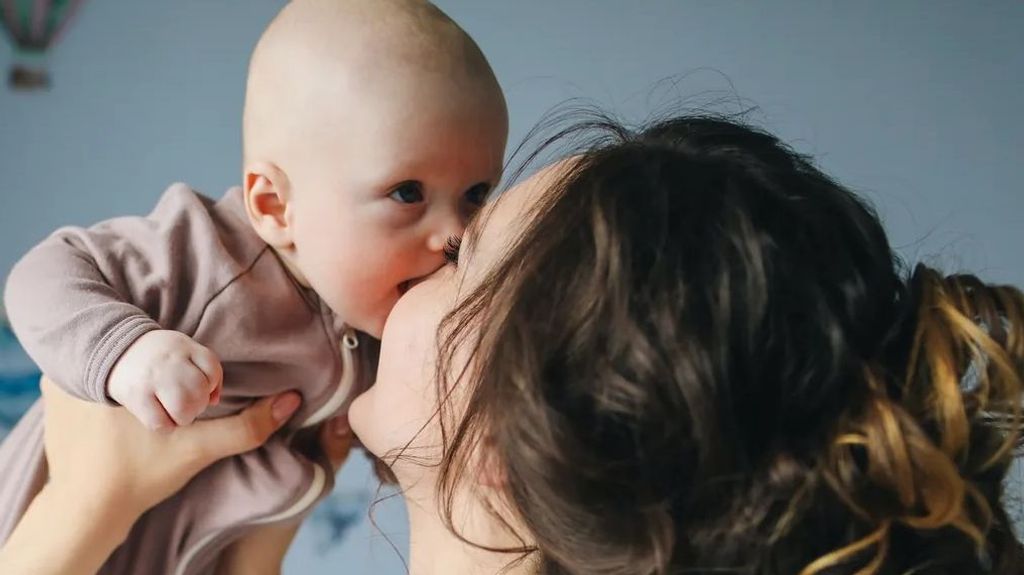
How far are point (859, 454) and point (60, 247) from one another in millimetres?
565

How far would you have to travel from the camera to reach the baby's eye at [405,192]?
710 mm

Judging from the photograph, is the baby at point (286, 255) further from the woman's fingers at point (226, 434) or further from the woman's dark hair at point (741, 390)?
the woman's dark hair at point (741, 390)

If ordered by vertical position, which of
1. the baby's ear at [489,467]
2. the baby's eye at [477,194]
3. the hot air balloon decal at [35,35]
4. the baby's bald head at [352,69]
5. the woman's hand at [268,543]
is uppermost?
the baby's bald head at [352,69]

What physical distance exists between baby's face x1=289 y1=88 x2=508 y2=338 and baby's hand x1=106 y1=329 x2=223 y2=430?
11 cm

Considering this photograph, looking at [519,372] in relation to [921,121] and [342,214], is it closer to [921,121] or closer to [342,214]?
[342,214]

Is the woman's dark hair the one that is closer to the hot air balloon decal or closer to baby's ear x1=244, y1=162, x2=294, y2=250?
baby's ear x1=244, y1=162, x2=294, y2=250

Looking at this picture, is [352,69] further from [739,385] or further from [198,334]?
[739,385]

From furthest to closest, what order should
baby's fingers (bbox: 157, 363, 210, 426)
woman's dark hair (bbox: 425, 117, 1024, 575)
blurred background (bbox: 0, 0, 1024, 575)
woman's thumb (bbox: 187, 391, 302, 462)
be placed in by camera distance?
1. blurred background (bbox: 0, 0, 1024, 575)
2. woman's thumb (bbox: 187, 391, 302, 462)
3. baby's fingers (bbox: 157, 363, 210, 426)
4. woman's dark hair (bbox: 425, 117, 1024, 575)

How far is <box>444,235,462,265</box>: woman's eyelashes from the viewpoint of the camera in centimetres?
70

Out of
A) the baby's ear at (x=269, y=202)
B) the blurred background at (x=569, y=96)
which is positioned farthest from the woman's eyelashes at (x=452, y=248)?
the blurred background at (x=569, y=96)

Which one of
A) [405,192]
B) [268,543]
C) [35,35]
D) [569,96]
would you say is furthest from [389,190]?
[35,35]

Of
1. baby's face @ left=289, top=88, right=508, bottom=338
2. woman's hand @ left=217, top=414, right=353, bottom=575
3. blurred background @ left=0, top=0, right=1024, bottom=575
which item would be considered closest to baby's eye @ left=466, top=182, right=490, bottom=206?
baby's face @ left=289, top=88, right=508, bottom=338

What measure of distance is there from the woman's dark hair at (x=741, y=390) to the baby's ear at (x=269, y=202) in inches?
10.1

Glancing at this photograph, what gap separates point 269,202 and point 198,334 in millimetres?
108
